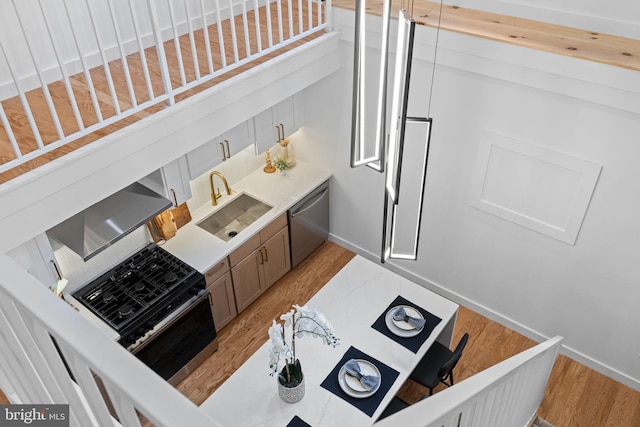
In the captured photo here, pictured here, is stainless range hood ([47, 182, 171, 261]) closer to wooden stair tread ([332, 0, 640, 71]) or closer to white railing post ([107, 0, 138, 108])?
white railing post ([107, 0, 138, 108])

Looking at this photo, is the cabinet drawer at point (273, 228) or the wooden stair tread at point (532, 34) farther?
the cabinet drawer at point (273, 228)

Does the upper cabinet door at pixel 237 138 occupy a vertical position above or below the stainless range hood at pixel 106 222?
above

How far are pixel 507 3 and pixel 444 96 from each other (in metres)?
0.86

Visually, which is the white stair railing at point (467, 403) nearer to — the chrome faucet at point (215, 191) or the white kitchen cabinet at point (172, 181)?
the white kitchen cabinet at point (172, 181)

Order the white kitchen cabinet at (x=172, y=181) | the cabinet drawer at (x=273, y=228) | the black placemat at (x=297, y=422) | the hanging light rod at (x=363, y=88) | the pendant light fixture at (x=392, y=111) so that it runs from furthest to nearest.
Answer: the cabinet drawer at (x=273, y=228), the white kitchen cabinet at (x=172, y=181), the black placemat at (x=297, y=422), the hanging light rod at (x=363, y=88), the pendant light fixture at (x=392, y=111)

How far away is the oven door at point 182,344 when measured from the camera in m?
4.26

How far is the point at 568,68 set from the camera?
3.68 metres

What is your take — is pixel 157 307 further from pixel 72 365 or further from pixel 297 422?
pixel 72 365

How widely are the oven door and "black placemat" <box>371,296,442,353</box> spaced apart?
1.46m

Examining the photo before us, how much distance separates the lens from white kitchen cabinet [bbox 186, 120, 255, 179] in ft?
14.5

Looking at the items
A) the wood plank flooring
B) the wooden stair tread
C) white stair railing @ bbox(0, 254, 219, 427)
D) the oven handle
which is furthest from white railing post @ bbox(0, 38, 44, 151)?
the wooden stair tread

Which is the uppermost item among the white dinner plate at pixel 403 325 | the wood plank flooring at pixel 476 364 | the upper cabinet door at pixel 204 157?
the upper cabinet door at pixel 204 157

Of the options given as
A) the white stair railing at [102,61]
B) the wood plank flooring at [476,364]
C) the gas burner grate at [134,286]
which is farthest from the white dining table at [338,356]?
the white stair railing at [102,61]

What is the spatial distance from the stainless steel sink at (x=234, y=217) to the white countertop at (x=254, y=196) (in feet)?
0.20
